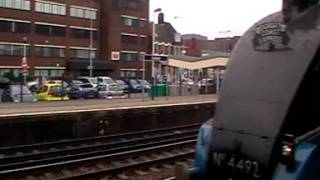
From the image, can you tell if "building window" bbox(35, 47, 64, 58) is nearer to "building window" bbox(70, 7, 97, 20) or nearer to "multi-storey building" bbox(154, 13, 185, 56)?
"building window" bbox(70, 7, 97, 20)

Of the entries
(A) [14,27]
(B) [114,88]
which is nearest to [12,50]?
(A) [14,27]

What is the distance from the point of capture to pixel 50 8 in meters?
85.2

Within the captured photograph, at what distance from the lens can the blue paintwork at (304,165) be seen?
4211 mm

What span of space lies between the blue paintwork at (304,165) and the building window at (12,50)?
76.5 metres

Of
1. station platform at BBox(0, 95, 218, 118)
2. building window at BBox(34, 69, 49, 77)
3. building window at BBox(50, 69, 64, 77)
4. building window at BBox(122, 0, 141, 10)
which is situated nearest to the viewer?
station platform at BBox(0, 95, 218, 118)

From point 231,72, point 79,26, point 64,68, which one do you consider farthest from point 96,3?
point 231,72

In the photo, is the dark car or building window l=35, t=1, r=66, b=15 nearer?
the dark car

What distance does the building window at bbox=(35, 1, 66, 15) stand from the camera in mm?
83062

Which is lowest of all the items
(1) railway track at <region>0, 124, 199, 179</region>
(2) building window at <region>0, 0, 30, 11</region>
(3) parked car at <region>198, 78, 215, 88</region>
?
(1) railway track at <region>0, 124, 199, 179</region>

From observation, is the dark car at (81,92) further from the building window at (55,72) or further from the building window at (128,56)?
the building window at (128,56)

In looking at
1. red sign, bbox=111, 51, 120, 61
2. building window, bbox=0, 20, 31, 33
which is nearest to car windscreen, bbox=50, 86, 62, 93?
building window, bbox=0, 20, 31, 33

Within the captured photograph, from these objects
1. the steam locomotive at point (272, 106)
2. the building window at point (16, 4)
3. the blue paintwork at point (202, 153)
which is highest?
the building window at point (16, 4)

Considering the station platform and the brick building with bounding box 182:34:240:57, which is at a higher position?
the brick building with bounding box 182:34:240:57

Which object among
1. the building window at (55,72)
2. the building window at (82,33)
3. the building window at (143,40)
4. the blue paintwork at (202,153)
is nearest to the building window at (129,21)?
the building window at (143,40)
